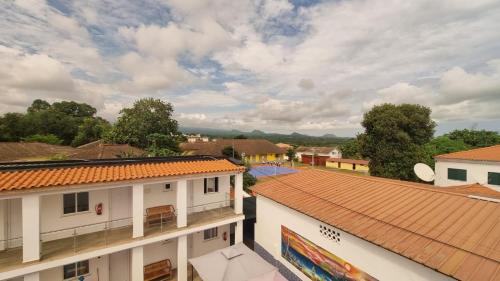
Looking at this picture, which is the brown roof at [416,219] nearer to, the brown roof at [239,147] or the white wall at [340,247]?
the white wall at [340,247]

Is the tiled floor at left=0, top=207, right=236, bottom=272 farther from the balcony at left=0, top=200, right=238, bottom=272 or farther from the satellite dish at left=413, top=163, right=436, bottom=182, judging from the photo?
the satellite dish at left=413, top=163, right=436, bottom=182

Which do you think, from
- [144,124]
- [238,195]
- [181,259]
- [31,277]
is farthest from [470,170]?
[144,124]

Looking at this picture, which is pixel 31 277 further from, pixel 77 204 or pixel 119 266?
pixel 119 266

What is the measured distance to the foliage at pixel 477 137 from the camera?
35.3 metres

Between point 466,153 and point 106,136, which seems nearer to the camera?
point 466,153

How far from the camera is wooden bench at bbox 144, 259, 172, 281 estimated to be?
38.5ft

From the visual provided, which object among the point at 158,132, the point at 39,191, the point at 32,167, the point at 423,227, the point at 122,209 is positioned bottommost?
the point at 122,209

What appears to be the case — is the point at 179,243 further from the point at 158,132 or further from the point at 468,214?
the point at 158,132

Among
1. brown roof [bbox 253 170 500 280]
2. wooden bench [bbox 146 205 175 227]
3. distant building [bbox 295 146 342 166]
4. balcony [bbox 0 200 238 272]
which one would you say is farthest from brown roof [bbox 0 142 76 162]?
distant building [bbox 295 146 342 166]

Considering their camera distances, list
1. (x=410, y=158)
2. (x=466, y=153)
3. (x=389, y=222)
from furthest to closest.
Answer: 1. (x=410, y=158)
2. (x=466, y=153)
3. (x=389, y=222)

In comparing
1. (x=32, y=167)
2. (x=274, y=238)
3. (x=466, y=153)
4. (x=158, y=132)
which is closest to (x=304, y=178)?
(x=274, y=238)

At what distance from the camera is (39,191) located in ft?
26.9

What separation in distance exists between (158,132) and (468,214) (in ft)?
118

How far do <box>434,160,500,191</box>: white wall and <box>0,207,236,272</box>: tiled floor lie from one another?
23.6 m
